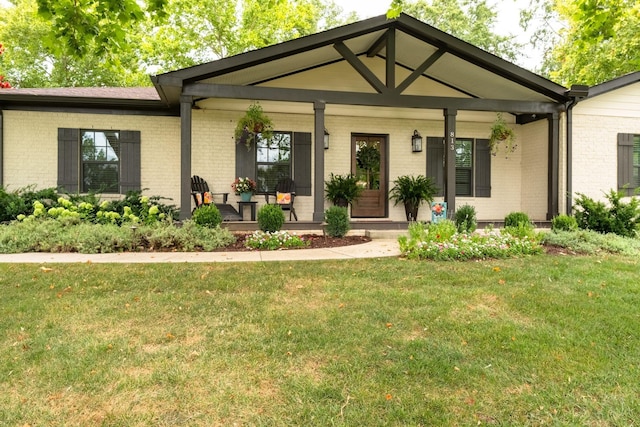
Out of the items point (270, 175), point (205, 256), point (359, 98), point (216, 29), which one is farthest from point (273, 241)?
point (216, 29)

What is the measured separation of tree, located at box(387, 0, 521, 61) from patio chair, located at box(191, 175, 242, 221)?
18.3 m

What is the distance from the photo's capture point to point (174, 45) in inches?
706

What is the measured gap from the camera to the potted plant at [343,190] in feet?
27.8

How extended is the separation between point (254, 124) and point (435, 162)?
14.2 ft

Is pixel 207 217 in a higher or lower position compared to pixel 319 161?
lower

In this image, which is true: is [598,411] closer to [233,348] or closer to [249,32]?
[233,348]

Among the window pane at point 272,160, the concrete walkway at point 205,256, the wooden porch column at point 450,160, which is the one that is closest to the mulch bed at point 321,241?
the concrete walkway at point 205,256

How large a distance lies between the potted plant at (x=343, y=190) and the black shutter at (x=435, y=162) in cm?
191

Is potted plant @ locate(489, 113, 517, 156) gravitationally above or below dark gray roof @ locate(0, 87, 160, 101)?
below

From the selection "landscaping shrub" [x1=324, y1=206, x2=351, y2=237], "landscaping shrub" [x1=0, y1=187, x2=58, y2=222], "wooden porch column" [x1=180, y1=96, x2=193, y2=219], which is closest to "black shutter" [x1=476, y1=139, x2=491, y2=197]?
"landscaping shrub" [x1=324, y1=206, x2=351, y2=237]

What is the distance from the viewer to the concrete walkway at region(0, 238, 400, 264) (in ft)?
15.9

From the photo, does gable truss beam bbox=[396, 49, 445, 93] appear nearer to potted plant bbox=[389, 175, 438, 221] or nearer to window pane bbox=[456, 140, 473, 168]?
potted plant bbox=[389, 175, 438, 221]

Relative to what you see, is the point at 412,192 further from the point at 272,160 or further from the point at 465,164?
the point at 272,160

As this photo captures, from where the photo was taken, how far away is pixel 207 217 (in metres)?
6.38
